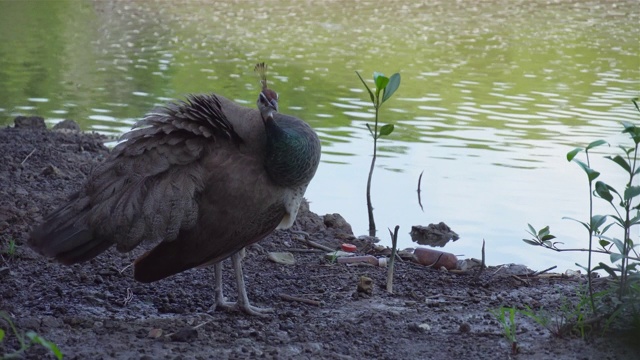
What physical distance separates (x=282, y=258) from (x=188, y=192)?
1.38m

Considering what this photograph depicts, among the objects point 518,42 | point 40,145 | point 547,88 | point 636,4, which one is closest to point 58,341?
point 40,145

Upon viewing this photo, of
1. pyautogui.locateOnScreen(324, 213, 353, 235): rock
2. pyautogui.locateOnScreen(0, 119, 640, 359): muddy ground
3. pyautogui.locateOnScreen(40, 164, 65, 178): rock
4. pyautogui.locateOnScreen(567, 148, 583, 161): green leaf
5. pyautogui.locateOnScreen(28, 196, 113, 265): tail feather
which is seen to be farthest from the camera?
pyautogui.locateOnScreen(40, 164, 65, 178): rock

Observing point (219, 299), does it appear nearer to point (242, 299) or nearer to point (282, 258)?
point (242, 299)

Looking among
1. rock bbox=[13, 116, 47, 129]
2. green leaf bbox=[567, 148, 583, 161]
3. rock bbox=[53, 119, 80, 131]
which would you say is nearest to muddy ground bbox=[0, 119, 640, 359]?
→ green leaf bbox=[567, 148, 583, 161]

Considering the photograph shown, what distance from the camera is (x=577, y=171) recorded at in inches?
344

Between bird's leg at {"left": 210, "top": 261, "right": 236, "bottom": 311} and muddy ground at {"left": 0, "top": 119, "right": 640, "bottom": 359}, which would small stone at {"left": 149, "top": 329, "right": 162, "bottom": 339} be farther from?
bird's leg at {"left": 210, "top": 261, "right": 236, "bottom": 311}

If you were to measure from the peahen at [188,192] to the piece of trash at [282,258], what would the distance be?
0.88 metres

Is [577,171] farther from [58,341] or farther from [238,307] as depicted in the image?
[58,341]

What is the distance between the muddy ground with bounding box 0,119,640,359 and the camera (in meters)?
4.02

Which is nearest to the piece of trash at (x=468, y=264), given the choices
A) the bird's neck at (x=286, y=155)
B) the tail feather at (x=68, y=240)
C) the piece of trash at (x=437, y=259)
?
the piece of trash at (x=437, y=259)

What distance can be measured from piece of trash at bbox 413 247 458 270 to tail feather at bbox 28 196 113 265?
7.23 feet

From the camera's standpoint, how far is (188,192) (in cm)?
439

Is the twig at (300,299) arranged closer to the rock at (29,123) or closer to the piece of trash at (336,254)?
the piece of trash at (336,254)

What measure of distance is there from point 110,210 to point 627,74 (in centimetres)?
1150
